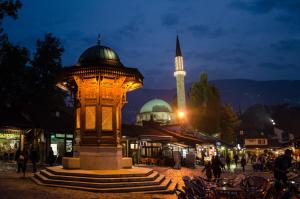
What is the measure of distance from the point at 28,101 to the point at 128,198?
32.5 m

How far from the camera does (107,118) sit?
52.7 feet

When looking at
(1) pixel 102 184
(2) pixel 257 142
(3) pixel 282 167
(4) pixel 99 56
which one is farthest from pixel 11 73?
(2) pixel 257 142

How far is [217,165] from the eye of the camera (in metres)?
17.1

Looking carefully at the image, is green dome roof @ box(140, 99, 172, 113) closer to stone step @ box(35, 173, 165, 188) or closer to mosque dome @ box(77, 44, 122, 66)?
mosque dome @ box(77, 44, 122, 66)

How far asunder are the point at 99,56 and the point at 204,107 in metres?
35.1

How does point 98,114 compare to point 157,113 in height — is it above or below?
below

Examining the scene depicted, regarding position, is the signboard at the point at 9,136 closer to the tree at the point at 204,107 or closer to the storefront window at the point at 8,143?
the storefront window at the point at 8,143

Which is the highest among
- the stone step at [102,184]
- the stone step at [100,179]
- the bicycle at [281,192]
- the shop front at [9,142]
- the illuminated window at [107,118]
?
the illuminated window at [107,118]

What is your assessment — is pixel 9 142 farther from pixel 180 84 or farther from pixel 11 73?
pixel 180 84

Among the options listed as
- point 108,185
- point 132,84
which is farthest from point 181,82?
point 108,185

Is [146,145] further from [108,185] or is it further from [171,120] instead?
[171,120]

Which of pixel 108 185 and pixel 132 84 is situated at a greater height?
pixel 132 84

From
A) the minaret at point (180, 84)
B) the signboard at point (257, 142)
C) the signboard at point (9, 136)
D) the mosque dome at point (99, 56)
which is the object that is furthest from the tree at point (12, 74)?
the signboard at point (257, 142)

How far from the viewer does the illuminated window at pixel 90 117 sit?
1581 centimetres
